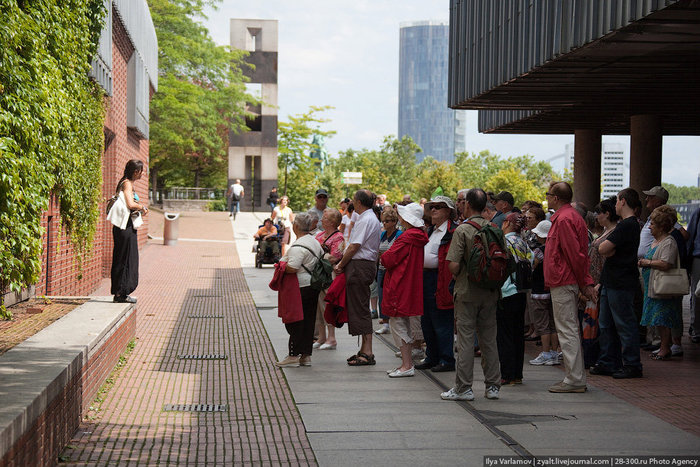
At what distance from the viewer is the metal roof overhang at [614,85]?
10055 millimetres

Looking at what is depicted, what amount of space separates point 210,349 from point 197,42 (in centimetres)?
3445

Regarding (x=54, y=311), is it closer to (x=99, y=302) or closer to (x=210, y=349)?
(x=99, y=302)

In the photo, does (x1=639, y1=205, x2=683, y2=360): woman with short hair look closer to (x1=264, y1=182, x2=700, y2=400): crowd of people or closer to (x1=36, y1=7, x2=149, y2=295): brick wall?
(x1=264, y1=182, x2=700, y2=400): crowd of people

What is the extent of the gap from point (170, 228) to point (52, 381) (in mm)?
25331

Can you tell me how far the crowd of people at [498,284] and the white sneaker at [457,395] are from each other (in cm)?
1

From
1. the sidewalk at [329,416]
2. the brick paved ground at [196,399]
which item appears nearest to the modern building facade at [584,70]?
the sidewalk at [329,416]

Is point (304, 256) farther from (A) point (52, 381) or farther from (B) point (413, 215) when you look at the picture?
(A) point (52, 381)

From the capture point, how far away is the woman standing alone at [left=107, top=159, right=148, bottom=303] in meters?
10.1

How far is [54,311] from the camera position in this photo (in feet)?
32.7

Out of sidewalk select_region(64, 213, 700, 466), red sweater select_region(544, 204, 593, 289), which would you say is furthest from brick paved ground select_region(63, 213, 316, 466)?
red sweater select_region(544, 204, 593, 289)

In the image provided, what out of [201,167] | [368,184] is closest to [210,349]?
[201,167]

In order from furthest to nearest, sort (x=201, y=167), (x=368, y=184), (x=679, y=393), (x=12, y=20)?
1. (x=368, y=184)
2. (x=201, y=167)
3. (x=679, y=393)
4. (x=12, y=20)

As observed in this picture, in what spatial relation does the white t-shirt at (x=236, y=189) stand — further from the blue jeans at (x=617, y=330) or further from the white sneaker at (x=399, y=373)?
the blue jeans at (x=617, y=330)

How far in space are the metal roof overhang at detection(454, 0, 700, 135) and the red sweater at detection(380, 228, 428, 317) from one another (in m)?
3.35
